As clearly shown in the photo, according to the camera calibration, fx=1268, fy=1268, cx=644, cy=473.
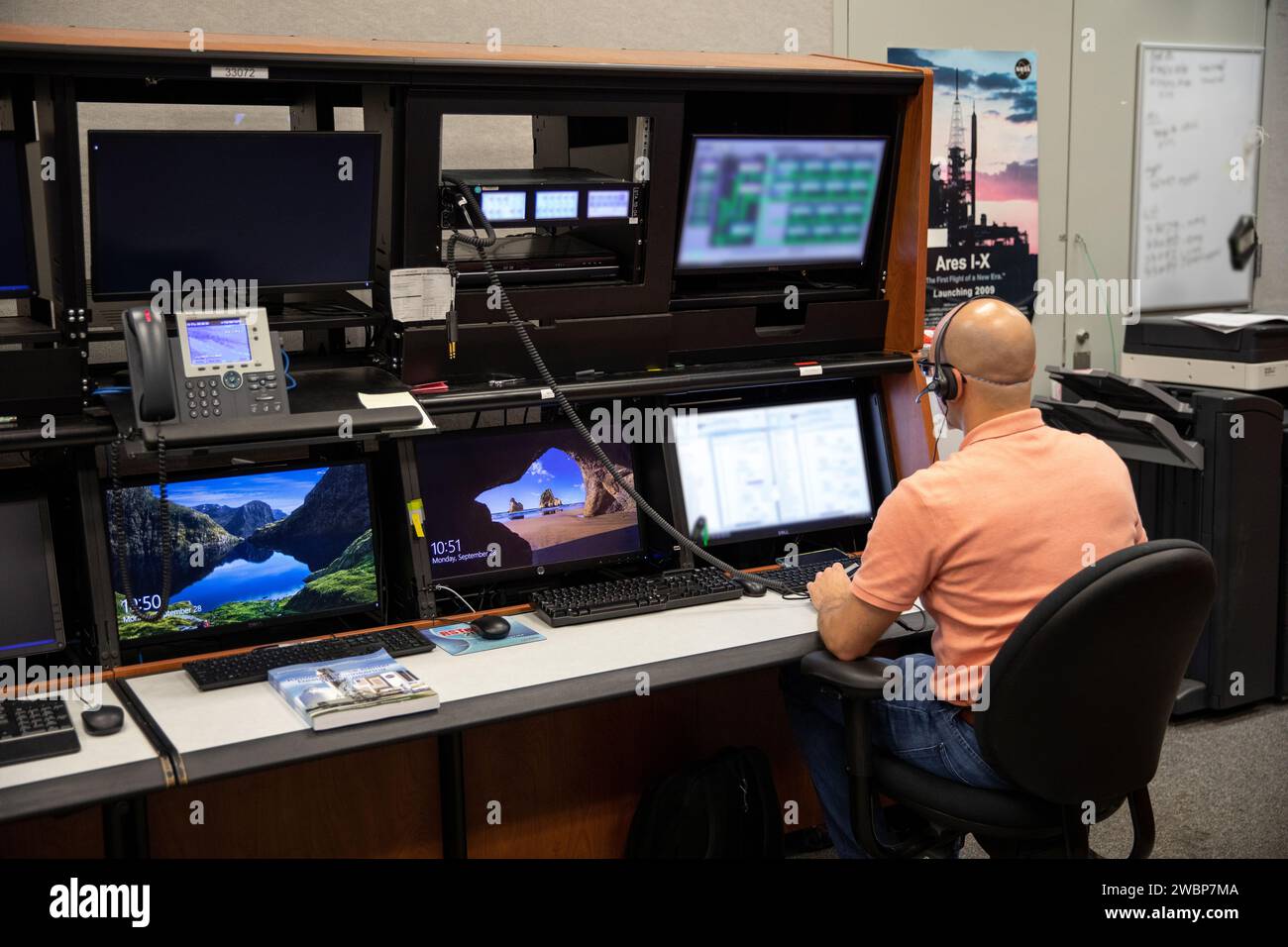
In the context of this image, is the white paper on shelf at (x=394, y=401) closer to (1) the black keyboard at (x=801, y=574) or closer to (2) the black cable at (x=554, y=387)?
(2) the black cable at (x=554, y=387)

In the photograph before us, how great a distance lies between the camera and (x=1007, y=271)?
4.58m

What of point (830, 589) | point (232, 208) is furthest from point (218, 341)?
point (830, 589)

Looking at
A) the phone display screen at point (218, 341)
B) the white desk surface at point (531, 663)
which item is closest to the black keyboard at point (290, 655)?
the white desk surface at point (531, 663)

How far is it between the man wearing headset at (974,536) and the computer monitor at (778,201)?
0.65 meters

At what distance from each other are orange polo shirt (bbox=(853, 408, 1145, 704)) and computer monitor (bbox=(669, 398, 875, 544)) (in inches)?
27.8

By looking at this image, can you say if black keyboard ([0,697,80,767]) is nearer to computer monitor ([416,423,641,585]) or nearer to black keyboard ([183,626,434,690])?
black keyboard ([183,626,434,690])

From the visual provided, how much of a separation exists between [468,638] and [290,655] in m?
0.33

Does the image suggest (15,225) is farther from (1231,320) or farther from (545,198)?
(1231,320)

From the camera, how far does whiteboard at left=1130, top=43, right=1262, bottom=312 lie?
191 inches

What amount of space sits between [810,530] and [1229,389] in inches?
62.8

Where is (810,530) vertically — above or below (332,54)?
below

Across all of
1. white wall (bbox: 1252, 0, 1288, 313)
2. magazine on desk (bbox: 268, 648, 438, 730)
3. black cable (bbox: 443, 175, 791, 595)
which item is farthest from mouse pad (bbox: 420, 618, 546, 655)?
white wall (bbox: 1252, 0, 1288, 313)
